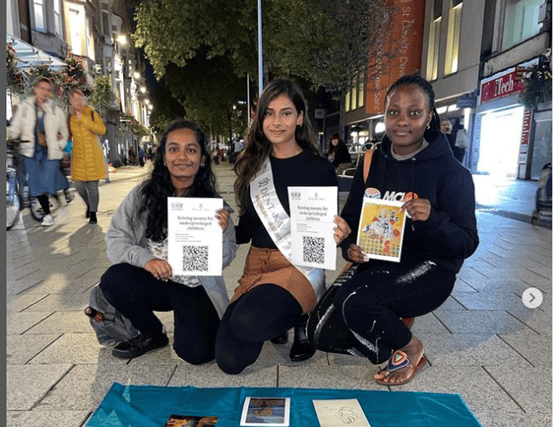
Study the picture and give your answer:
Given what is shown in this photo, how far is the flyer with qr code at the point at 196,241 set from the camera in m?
2.25

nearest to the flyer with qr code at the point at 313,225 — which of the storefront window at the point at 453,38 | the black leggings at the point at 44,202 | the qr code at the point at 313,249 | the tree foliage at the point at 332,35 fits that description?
the qr code at the point at 313,249

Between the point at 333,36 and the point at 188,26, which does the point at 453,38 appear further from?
the point at 188,26

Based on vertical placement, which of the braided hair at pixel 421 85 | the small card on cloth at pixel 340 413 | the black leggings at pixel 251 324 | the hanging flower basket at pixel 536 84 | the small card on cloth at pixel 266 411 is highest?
the hanging flower basket at pixel 536 84

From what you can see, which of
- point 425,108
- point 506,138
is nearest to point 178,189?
point 425,108

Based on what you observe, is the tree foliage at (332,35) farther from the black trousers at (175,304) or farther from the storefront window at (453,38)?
the black trousers at (175,304)

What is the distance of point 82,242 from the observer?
5633mm

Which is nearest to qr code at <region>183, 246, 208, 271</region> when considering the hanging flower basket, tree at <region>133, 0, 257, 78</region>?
the hanging flower basket

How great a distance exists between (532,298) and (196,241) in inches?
113

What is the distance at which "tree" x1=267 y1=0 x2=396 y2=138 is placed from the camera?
10.1 m

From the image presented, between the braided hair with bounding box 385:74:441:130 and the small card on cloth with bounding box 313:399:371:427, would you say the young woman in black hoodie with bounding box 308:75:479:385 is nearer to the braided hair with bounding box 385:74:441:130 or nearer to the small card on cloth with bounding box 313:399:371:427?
→ the braided hair with bounding box 385:74:441:130

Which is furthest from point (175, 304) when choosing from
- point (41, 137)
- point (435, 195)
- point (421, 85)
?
point (41, 137)

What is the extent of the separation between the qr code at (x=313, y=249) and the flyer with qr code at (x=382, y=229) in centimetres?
20

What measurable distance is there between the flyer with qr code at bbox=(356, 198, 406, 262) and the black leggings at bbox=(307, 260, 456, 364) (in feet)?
0.52

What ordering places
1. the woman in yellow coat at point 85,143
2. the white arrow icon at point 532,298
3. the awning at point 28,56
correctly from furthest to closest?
the awning at point 28,56
the woman in yellow coat at point 85,143
the white arrow icon at point 532,298
